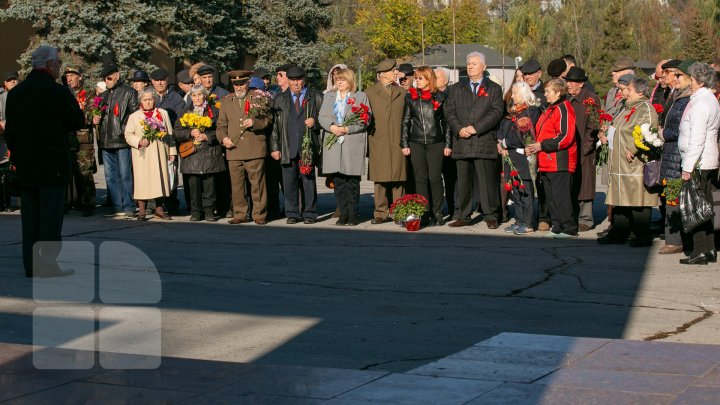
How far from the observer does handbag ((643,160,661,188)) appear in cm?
1244

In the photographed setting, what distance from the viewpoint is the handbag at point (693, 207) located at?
11.4 m

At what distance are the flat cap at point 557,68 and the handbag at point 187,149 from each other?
4663mm

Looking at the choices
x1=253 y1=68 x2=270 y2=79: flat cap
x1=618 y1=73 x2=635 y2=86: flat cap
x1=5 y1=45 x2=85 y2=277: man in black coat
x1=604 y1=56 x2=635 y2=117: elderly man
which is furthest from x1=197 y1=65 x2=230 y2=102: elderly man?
x1=618 y1=73 x2=635 y2=86: flat cap

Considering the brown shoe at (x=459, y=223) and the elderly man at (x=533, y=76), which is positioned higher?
the elderly man at (x=533, y=76)

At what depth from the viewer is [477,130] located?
1439 centimetres

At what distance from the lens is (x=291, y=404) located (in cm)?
579

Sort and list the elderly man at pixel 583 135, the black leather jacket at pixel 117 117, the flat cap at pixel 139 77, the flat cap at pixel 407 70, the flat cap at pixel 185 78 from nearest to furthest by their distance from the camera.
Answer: the elderly man at pixel 583 135
the flat cap at pixel 407 70
the black leather jacket at pixel 117 117
the flat cap at pixel 139 77
the flat cap at pixel 185 78

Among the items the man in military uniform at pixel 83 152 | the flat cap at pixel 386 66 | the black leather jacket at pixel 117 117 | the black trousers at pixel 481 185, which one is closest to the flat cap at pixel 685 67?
the black trousers at pixel 481 185

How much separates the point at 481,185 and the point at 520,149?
0.85 m

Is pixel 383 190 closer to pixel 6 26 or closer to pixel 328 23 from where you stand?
pixel 6 26

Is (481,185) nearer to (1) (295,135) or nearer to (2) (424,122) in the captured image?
(2) (424,122)

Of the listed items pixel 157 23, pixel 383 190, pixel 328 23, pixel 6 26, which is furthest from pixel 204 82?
pixel 328 23

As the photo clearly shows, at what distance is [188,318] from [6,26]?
105ft

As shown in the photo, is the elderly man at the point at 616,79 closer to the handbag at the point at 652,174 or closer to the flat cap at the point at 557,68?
the flat cap at the point at 557,68
